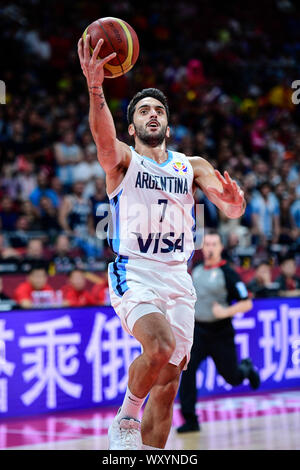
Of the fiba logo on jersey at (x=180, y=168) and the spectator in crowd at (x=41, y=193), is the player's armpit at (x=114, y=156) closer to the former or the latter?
the fiba logo on jersey at (x=180, y=168)

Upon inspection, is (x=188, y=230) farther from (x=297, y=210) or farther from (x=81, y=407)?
(x=297, y=210)

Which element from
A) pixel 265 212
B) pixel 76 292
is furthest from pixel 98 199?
pixel 265 212

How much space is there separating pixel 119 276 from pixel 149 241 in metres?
0.32

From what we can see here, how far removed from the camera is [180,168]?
19.6ft

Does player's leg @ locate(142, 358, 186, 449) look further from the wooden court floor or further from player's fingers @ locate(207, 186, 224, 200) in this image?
the wooden court floor

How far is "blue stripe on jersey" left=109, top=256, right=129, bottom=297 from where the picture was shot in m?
5.62

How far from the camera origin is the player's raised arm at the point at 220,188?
5.64 m

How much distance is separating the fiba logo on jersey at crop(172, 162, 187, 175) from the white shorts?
704mm

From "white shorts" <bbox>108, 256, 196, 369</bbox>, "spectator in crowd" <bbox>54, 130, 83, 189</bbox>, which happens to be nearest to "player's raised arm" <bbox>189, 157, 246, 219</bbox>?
"white shorts" <bbox>108, 256, 196, 369</bbox>

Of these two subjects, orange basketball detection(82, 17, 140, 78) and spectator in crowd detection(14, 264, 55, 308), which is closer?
orange basketball detection(82, 17, 140, 78)

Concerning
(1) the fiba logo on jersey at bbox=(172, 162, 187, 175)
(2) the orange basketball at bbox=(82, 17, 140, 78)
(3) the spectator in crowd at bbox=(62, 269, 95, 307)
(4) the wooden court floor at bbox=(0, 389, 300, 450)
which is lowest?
(4) the wooden court floor at bbox=(0, 389, 300, 450)

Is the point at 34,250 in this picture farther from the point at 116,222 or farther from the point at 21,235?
the point at 116,222

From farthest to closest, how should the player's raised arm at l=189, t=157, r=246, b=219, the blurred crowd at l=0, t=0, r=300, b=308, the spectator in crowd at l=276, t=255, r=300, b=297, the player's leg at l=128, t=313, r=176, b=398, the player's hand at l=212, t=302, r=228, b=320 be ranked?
1. the blurred crowd at l=0, t=0, r=300, b=308
2. the spectator in crowd at l=276, t=255, r=300, b=297
3. the player's hand at l=212, t=302, r=228, b=320
4. the player's raised arm at l=189, t=157, r=246, b=219
5. the player's leg at l=128, t=313, r=176, b=398
